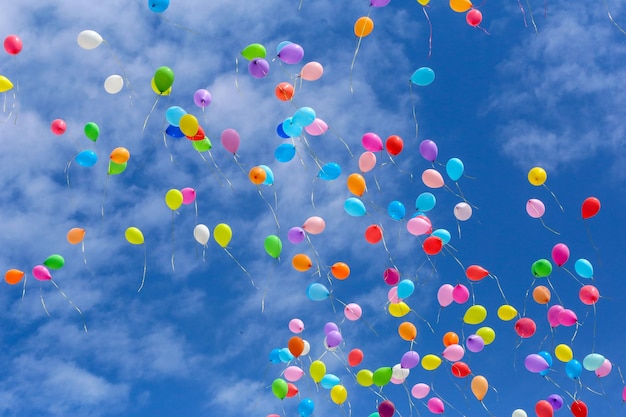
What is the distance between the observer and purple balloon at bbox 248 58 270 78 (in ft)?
28.5

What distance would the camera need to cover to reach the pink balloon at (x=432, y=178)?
31.5ft

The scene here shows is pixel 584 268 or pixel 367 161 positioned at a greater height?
pixel 584 268

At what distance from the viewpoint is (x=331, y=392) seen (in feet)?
31.4

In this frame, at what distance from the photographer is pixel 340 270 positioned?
31.8 ft

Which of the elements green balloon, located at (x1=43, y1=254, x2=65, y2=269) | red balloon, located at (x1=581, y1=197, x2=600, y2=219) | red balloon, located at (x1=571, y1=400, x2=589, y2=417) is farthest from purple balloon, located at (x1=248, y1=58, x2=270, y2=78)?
red balloon, located at (x1=571, y1=400, x2=589, y2=417)

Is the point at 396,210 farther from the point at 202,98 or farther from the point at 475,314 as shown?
the point at 202,98

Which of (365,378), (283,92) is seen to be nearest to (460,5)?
(283,92)

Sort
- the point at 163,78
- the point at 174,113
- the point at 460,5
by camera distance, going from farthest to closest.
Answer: the point at 460,5 → the point at 174,113 → the point at 163,78

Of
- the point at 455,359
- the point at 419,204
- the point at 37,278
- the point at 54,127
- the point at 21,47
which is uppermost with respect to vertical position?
the point at 419,204

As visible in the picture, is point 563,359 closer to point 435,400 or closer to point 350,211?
point 435,400

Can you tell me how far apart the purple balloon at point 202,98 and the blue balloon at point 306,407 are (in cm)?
422

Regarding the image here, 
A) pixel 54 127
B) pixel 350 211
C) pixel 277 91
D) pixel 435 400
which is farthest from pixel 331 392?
pixel 54 127

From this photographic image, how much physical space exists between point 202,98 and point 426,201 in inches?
131

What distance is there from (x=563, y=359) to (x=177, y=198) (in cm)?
566
